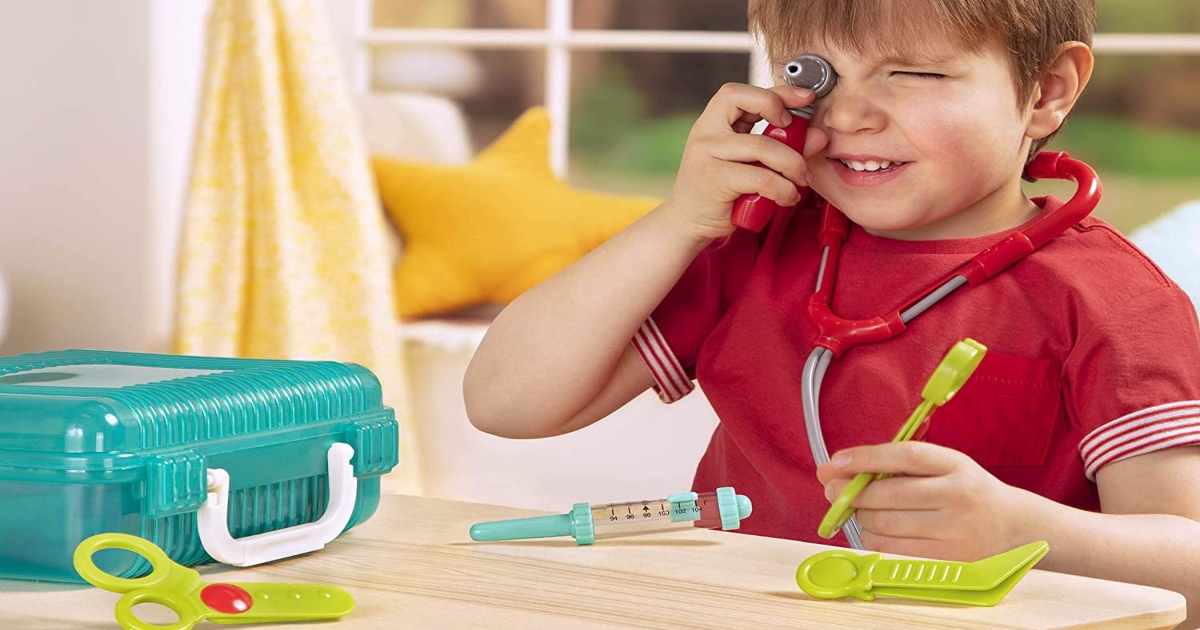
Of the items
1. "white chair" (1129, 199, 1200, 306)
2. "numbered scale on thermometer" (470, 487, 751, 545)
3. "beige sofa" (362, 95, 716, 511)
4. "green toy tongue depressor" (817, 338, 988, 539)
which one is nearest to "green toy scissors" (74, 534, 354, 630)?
"numbered scale on thermometer" (470, 487, 751, 545)

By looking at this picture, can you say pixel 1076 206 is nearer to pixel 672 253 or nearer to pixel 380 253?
pixel 672 253

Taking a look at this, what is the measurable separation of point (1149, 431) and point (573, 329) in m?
0.43

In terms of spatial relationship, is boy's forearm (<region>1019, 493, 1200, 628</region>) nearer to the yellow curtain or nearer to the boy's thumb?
the boy's thumb

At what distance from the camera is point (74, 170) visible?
2715mm

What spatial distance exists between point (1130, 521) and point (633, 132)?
2.38 m

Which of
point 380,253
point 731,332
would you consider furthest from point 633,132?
point 731,332

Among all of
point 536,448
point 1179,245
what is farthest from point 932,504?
point 536,448

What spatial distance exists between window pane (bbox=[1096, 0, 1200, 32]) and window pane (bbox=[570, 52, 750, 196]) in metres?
0.84

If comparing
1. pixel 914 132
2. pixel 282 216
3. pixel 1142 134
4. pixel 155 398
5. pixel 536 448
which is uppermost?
pixel 914 132

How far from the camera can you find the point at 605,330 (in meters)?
1.06

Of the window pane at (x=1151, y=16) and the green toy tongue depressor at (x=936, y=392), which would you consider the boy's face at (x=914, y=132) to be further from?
the window pane at (x=1151, y=16)

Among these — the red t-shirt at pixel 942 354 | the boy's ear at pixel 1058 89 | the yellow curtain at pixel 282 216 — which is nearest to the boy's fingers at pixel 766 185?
the red t-shirt at pixel 942 354

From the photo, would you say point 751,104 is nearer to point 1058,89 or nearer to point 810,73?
point 810,73

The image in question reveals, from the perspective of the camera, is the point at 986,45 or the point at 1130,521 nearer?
the point at 1130,521
